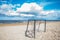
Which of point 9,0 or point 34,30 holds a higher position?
point 9,0

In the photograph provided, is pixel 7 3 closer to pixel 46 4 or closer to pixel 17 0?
pixel 17 0

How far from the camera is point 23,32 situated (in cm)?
129

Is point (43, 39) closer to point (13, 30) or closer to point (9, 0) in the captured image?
point (13, 30)

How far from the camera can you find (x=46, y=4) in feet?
4.25

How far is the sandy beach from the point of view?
128 centimetres

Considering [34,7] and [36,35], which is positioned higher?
[34,7]

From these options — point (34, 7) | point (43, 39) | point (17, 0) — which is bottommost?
point (43, 39)

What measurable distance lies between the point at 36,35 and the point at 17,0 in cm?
57

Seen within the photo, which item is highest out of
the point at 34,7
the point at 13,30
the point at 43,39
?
the point at 34,7

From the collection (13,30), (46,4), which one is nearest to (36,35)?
(13,30)

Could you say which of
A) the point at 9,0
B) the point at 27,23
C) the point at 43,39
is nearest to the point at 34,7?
the point at 27,23

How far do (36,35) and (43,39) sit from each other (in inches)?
4.5

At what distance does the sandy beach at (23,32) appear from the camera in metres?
1.28

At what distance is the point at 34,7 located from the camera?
1.30 m
